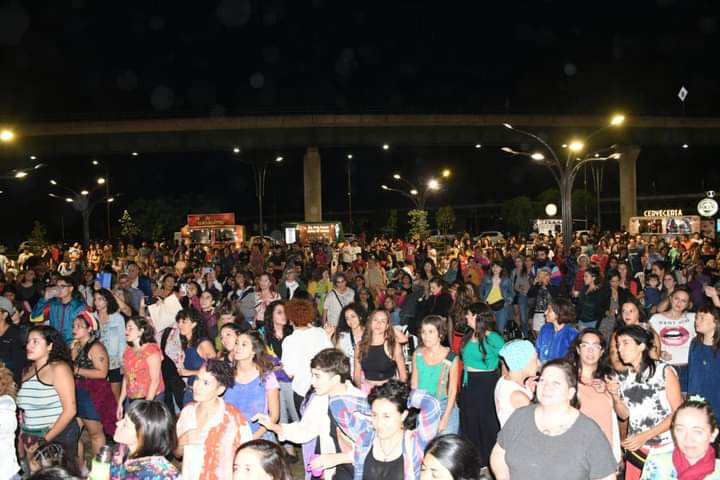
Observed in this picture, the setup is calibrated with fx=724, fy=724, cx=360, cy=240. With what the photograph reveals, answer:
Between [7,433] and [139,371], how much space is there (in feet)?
7.48

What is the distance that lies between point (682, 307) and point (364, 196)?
382 feet

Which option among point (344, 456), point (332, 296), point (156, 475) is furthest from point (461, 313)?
point (156, 475)

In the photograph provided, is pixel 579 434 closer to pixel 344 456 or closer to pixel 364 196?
pixel 344 456

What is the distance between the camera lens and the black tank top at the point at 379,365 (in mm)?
7074

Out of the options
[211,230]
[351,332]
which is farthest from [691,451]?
[211,230]

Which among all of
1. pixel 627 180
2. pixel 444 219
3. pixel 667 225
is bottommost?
pixel 667 225

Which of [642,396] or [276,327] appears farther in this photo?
[276,327]

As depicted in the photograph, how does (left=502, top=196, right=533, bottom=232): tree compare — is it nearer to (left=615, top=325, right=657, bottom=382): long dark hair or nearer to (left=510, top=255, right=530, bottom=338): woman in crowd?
(left=510, top=255, right=530, bottom=338): woman in crowd

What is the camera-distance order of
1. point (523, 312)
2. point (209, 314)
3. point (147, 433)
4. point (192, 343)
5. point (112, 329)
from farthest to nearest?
point (523, 312) → point (209, 314) → point (112, 329) → point (192, 343) → point (147, 433)

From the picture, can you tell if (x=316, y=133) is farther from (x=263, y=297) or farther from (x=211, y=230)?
(x=263, y=297)

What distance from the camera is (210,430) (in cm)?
479

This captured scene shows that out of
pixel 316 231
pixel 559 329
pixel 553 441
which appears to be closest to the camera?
pixel 553 441

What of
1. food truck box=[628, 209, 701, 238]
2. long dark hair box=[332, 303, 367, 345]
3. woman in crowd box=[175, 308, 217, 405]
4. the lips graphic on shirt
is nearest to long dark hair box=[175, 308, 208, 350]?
woman in crowd box=[175, 308, 217, 405]

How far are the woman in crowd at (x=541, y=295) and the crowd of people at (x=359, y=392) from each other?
69 cm
